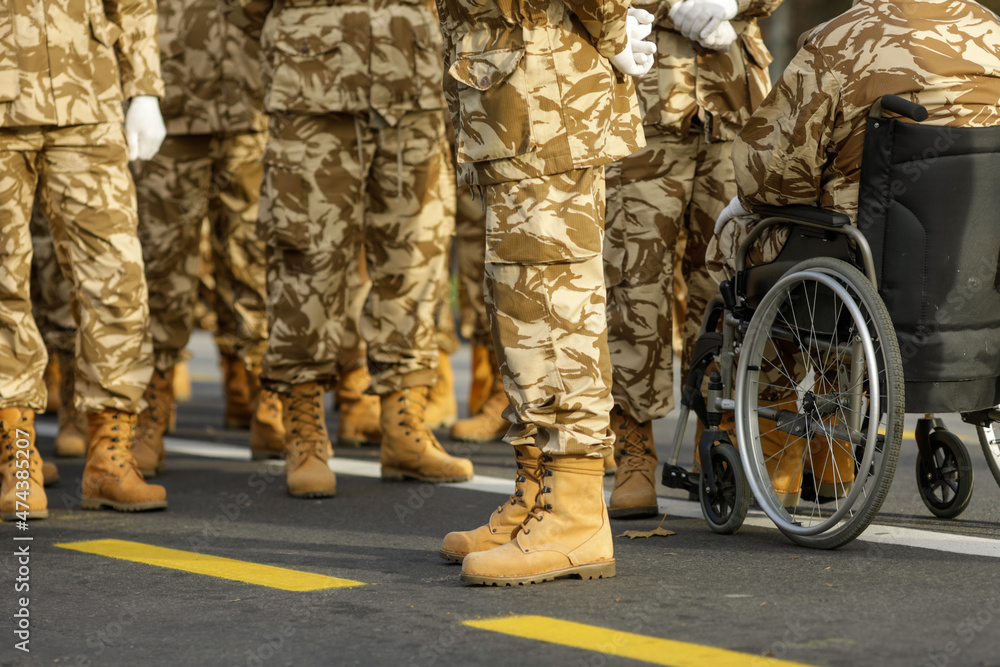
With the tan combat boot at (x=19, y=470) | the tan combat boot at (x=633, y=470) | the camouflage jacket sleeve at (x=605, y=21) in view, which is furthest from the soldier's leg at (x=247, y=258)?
the camouflage jacket sleeve at (x=605, y=21)

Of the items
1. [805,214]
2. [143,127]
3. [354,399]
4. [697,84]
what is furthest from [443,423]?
[805,214]

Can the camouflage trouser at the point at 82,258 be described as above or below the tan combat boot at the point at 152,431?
above

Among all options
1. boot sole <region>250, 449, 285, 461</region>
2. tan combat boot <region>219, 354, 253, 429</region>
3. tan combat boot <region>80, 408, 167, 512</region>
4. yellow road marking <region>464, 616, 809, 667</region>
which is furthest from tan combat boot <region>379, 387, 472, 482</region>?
yellow road marking <region>464, 616, 809, 667</region>

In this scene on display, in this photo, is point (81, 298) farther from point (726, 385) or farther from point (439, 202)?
point (726, 385)

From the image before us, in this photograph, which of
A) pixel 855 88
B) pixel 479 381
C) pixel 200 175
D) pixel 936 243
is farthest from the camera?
pixel 479 381

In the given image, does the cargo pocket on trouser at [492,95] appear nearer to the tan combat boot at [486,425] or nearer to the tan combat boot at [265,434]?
the tan combat boot at [265,434]

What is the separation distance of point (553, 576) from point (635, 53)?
1280mm

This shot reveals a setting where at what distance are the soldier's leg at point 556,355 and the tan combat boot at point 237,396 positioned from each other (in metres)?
3.77

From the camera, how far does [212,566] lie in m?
3.42

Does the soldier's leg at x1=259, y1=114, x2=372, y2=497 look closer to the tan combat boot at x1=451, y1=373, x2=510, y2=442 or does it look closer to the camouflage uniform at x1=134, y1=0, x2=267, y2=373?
the camouflage uniform at x1=134, y1=0, x2=267, y2=373

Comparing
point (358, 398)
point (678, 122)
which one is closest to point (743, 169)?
point (678, 122)

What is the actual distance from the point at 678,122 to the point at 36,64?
6.76ft

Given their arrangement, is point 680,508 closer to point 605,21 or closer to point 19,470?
point 605,21

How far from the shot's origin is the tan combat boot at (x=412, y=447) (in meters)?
4.82
